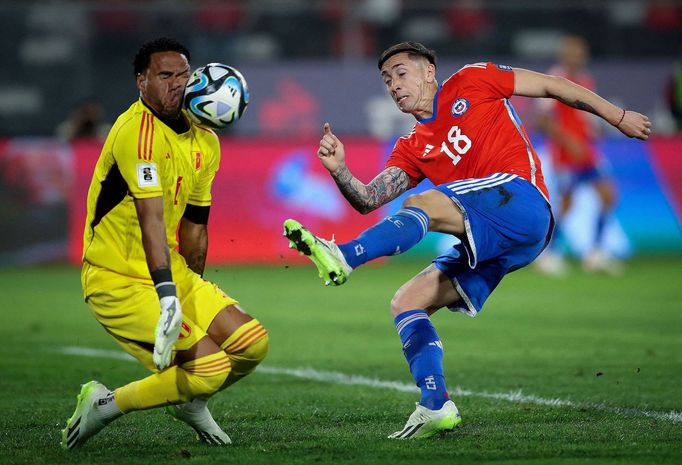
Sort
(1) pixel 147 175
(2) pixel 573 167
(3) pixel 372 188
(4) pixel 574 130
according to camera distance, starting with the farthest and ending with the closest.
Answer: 1. (2) pixel 573 167
2. (4) pixel 574 130
3. (3) pixel 372 188
4. (1) pixel 147 175

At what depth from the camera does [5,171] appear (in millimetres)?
16781

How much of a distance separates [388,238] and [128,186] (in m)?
1.28

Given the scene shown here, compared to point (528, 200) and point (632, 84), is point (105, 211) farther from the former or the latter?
point (632, 84)

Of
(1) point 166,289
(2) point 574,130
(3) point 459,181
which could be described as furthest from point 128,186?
(2) point 574,130

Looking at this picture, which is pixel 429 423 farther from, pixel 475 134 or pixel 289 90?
pixel 289 90

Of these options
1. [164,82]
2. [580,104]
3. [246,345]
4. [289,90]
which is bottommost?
[246,345]

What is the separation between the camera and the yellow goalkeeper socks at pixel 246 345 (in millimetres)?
5883

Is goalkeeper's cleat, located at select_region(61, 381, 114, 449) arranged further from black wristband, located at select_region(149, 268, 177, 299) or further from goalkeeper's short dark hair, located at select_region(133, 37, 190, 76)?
goalkeeper's short dark hair, located at select_region(133, 37, 190, 76)

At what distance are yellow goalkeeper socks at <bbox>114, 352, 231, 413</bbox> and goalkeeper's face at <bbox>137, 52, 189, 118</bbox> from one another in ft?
4.16

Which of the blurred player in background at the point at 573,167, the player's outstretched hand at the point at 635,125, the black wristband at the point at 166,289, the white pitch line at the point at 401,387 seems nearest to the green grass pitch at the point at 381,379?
the white pitch line at the point at 401,387

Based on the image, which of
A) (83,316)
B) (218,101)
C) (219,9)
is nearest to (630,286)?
(83,316)

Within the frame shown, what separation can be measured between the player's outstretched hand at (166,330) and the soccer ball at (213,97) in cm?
101

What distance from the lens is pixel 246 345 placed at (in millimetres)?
5879

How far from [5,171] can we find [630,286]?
351 inches
